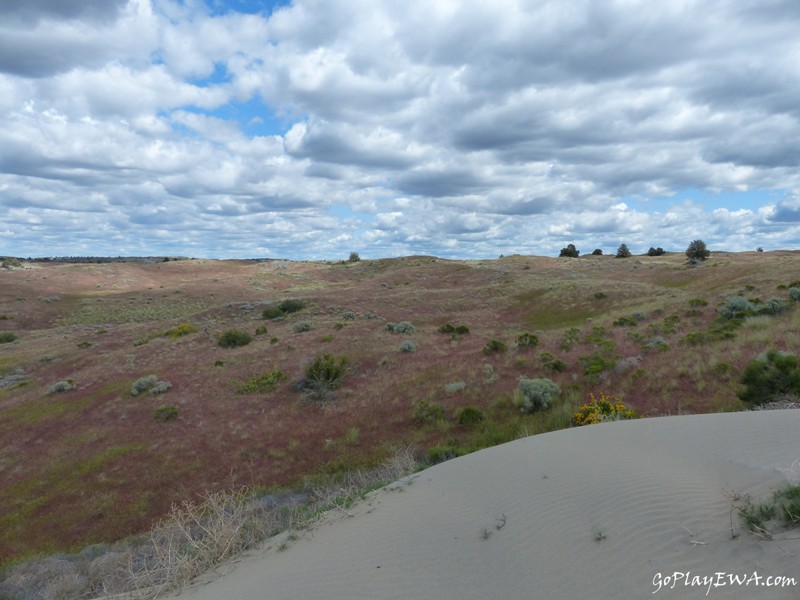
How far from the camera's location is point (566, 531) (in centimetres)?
480

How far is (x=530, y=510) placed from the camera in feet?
18.2

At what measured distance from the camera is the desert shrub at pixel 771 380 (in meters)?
→ 9.91

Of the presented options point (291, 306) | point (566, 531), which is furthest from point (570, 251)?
point (566, 531)

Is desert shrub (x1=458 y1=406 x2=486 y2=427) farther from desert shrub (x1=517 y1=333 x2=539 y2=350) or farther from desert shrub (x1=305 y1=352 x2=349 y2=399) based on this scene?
desert shrub (x1=517 y1=333 x2=539 y2=350)

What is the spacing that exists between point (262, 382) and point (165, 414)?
3.97 meters

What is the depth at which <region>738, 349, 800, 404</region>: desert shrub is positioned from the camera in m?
9.91

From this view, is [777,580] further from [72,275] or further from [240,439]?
[72,275]

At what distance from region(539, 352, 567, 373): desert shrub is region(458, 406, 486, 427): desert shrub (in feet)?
13.0

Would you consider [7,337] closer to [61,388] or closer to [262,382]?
[61,388]

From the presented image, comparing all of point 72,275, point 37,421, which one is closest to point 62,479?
point 37,421

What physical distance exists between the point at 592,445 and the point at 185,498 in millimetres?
9198

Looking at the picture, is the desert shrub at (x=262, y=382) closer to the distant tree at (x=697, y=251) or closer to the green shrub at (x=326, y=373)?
the green shrub at (x=326, y=373)

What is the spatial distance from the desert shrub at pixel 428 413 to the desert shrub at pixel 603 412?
386 centimetres

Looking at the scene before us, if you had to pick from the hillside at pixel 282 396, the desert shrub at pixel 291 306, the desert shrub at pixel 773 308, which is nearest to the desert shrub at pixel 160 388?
the hillside at pixel 282 396
